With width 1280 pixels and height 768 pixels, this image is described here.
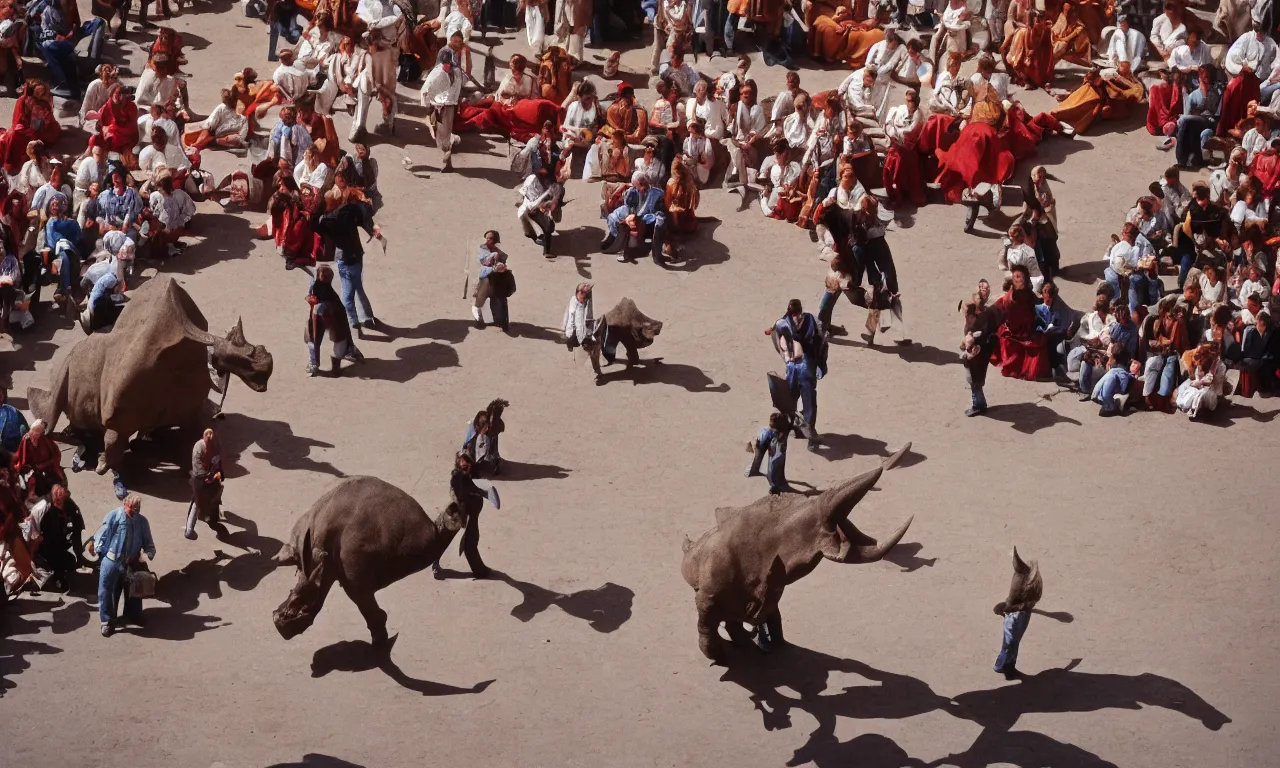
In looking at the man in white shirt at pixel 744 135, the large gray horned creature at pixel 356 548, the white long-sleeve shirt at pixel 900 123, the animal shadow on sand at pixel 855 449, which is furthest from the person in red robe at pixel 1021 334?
the large gray horned creature at pixel 356 548

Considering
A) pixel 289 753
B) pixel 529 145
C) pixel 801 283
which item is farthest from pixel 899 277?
pixel 289 753

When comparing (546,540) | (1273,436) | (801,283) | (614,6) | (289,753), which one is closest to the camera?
(289,753)

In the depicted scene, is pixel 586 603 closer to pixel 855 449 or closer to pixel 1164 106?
pixel 855 449

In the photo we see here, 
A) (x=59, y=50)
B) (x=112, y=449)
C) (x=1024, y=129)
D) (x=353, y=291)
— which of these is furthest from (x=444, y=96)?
(x=112, y=449)

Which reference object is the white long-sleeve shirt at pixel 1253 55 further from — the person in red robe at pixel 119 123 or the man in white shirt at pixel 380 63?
the person in red robe at pixel 119 123

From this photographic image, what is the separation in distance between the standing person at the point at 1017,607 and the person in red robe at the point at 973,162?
10.5m

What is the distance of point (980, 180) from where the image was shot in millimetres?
34625

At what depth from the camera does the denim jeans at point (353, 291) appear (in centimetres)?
3153

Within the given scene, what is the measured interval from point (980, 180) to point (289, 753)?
14.8 meters

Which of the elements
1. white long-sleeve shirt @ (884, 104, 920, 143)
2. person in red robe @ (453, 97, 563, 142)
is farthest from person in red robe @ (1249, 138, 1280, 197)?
person in red robe @ (453, 97, 563, 142)

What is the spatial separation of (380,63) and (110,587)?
12563 mm

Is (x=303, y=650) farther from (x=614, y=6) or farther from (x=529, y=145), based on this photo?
(x=614, y=6)

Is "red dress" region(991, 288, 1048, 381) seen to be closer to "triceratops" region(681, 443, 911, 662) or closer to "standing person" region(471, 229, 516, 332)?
"standing person" region(471, 229, 516, 332)

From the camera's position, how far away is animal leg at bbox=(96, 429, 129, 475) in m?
28.3
